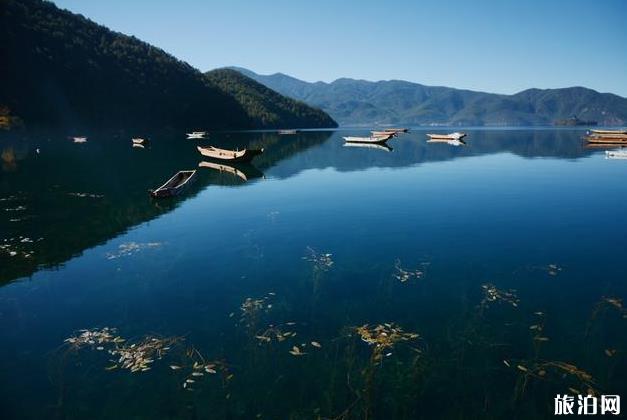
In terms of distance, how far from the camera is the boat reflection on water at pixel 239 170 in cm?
6141

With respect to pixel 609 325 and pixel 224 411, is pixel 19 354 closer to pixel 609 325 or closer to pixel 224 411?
pixel 224 411

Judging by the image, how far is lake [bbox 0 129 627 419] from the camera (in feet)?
38.8

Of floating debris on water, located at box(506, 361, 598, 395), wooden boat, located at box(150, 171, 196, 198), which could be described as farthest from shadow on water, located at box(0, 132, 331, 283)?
floating debris on water, located at box(506, 361, 598, 395)

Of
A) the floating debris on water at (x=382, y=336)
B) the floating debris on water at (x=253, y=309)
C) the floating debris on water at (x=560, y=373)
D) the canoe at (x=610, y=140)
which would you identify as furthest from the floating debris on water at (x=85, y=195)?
the canoe at (x=610, y=140)

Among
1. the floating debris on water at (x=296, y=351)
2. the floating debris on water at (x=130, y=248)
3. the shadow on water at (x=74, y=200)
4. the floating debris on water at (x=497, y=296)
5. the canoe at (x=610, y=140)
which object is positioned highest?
the canoe at (x=610, y=140)

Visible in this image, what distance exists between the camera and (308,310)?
17.0 m

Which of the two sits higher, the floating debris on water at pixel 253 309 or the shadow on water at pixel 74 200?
the shadow on water at pixel 74 200

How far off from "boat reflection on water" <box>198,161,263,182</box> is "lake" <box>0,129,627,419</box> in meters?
24.0

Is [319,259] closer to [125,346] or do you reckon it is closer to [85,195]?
[125,346]

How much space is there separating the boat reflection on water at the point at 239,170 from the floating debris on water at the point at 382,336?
45116 mm

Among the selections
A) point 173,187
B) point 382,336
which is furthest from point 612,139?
point 382,336

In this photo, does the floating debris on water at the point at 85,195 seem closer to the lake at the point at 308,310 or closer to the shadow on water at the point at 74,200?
the shadow on water at the point at 74,200

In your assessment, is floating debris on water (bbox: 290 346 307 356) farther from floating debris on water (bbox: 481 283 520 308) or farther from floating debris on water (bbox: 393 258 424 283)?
floating debris on water (bbox: 481 283 520 308)

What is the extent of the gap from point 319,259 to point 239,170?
48862 mm
